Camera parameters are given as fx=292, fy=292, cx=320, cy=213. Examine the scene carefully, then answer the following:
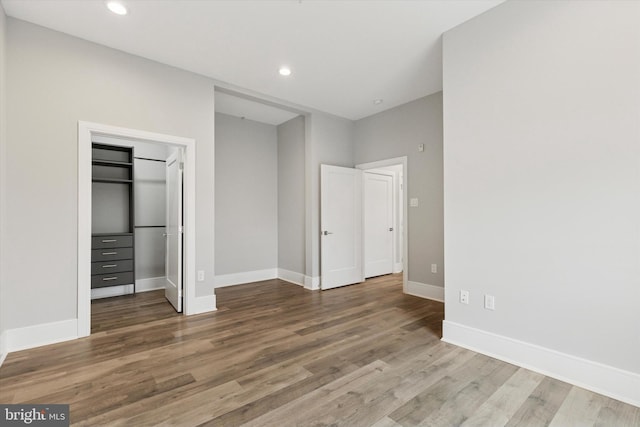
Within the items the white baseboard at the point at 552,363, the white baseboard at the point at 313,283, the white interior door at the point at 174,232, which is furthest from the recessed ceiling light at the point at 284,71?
the white baseboard at the point at 552,363

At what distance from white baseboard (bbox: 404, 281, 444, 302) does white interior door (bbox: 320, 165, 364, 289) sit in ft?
3.33

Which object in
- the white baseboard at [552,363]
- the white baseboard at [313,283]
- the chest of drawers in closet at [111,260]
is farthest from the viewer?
the white baseboard at [313,283]

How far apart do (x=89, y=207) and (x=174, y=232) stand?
1.00m

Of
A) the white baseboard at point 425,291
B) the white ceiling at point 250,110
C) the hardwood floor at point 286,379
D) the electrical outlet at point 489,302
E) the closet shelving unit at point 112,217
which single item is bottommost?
the hardwood floor at point 286,379

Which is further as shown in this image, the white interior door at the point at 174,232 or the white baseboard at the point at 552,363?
the white interior door at the point at 174,232

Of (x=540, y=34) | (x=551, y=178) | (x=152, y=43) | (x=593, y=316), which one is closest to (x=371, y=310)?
(x=593, y=316)

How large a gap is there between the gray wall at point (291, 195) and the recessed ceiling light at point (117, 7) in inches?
114

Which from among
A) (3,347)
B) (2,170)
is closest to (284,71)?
(2,170)

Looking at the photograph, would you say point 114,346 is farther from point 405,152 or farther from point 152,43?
point 405,152

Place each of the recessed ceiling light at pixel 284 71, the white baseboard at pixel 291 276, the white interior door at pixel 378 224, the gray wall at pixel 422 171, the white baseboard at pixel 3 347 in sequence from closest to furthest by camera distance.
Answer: the white baseboard at pixel 3 347, the recessed ceiling light at pixel 284 71, the gray wall at pixel 422 171, the white baseboard at pixel 291 276, the white interior door at pixel 378 224

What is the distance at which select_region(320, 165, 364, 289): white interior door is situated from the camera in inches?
187

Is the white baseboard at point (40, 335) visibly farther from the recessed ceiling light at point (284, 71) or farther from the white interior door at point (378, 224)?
the white interior door at point (378, 224)

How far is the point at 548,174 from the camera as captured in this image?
7.10ft

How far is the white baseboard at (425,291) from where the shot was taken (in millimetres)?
4083
